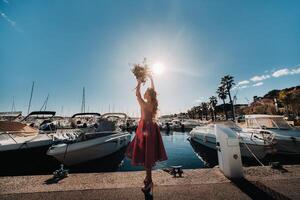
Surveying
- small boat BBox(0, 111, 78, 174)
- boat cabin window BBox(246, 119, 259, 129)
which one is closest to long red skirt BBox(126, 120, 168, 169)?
small boat BBox(0, 111, 78, 174)

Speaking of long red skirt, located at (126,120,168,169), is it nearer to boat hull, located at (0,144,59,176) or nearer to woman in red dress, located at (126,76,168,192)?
woman in red dress, located at (126,76,168,192)

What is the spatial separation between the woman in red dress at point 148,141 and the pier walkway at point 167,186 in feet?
1.76

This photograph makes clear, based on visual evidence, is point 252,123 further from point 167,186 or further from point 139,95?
point 139,95

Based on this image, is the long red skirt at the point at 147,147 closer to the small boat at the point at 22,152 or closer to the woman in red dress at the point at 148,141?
the woman in red dress at the point at 148,141

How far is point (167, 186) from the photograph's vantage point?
323cm


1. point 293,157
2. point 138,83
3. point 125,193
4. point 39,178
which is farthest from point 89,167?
point 293,157

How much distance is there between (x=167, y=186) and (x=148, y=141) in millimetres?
1137

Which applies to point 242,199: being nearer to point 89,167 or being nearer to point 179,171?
point 179,171

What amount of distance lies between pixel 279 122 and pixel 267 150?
142 inches

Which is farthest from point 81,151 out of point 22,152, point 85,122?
point 85,122

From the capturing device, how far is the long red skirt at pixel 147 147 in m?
2.87

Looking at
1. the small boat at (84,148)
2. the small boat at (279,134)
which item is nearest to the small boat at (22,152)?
the small boat at (84,148)

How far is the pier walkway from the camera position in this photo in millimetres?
2836

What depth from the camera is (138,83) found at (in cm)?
321
